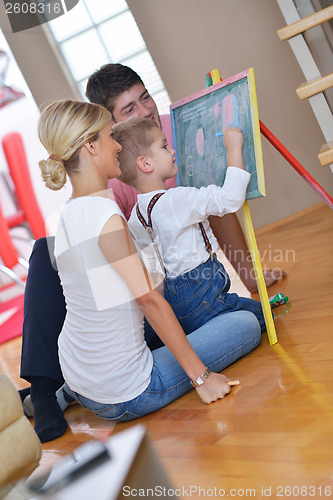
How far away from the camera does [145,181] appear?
73.4 inches

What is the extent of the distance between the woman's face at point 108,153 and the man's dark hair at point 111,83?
1.94 ft

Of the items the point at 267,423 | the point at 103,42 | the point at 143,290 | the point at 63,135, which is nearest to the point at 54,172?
the point at 63,135

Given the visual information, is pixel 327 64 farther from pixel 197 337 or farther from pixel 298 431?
pixel 298 431

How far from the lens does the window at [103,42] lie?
388 cm

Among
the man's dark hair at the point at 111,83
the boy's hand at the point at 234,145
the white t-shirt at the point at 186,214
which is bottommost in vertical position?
the white t-shirt at the point at 186,214

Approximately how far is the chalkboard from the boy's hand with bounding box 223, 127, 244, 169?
0.02 metres

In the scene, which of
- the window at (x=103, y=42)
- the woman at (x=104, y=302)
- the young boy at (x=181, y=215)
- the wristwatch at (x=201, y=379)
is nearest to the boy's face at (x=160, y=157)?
the young boy at (x=181, y=215)

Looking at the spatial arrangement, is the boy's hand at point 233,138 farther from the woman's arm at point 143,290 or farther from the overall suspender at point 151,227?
the woman's arm at point 143,290

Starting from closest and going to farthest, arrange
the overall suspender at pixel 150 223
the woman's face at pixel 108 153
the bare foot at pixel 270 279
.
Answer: the woman's face at pixel 108 153, the overall suspender at pixel 150 223, the bare foot at pixel 270 279

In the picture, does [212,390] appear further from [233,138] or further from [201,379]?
[233,138]

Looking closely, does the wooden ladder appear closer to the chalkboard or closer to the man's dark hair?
the chalkboard

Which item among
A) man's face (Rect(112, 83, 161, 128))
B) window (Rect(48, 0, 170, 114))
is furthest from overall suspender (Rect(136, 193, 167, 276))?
window (Rect(48, 0, 170, 114))

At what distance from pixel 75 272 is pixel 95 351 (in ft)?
0.74

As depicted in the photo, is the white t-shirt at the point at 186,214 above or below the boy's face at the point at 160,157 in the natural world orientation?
below
